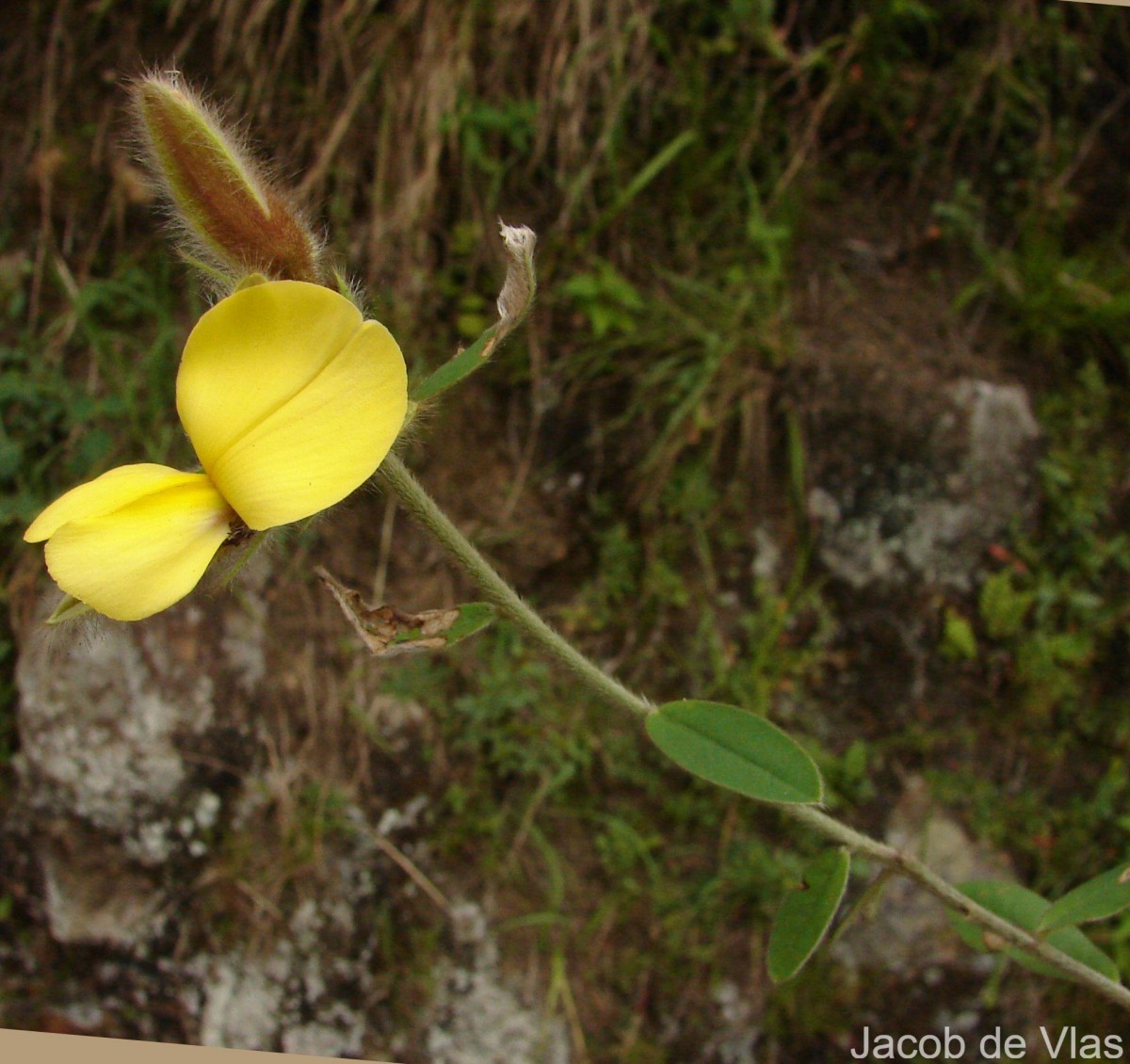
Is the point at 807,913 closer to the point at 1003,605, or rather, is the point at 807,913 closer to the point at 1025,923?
the point at 1025,923

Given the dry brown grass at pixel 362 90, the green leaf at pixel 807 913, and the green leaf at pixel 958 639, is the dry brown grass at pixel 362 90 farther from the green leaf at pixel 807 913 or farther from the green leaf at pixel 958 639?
the green leaf at pixel 807 913

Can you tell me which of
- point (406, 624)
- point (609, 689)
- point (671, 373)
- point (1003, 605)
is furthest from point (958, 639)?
point (406, 624)

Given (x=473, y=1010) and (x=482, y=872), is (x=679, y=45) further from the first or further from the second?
(x=473, y=1010)

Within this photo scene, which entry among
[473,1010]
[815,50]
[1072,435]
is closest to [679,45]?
[815,50]

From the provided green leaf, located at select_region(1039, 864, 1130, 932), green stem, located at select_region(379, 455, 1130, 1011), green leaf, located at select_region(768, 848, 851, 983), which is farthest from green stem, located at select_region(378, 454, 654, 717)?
green leaf, located at select_region(1039, 864, 1130, 932)

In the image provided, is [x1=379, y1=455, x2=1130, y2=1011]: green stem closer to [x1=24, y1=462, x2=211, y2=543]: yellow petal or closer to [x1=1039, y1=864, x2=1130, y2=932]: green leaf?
[x1=1039, y1=864, x2=1130, y2=932]: green leaf

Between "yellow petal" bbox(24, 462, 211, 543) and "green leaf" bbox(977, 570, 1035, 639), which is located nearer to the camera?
"yellow petal" bbox(24, 462, 211, 543)

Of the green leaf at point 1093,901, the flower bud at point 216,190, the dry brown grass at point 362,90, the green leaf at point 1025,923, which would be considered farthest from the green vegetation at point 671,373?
the flower bud at point 216,190
